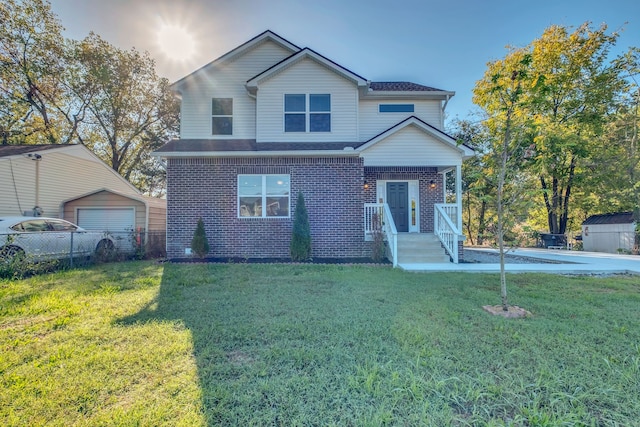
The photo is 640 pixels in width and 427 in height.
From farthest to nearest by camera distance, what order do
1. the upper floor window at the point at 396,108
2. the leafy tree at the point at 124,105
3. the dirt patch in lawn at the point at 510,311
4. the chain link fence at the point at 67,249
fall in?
the leafy tree at the point at 124,105 → the upper floor window at the point at 396,108 → the chain link fence at the point at 67,249 → the dirt patch in lawn at the point at 510,311

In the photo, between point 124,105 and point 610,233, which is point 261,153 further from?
point 124,105

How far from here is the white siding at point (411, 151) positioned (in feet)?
30.8

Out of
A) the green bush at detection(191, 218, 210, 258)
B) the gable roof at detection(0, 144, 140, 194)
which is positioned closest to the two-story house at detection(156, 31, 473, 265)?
the green bush at detection(191, 218, 210, 258)

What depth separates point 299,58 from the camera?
10.2 meters

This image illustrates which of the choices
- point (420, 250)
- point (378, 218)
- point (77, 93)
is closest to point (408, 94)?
point (378, 218)

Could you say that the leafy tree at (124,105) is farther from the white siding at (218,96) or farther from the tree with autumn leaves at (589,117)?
the tree with autumn leaves at (589,117)

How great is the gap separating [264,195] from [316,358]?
7490 mm

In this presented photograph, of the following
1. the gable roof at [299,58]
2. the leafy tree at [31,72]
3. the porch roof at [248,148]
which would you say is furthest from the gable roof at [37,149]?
the gable roof at [299,58]

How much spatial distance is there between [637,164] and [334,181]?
48.4ft

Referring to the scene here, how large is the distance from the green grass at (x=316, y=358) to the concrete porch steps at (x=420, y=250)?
346 centimetres

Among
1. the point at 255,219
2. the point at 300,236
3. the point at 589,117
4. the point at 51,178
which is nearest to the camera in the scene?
the point at 300,236

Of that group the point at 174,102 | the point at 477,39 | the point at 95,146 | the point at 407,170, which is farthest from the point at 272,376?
the point at 95,146

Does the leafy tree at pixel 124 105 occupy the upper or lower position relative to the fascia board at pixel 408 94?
upper

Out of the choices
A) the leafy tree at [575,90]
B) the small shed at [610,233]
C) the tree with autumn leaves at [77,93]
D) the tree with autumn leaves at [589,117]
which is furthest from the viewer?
the tree with autumn leaves at [77,93]
